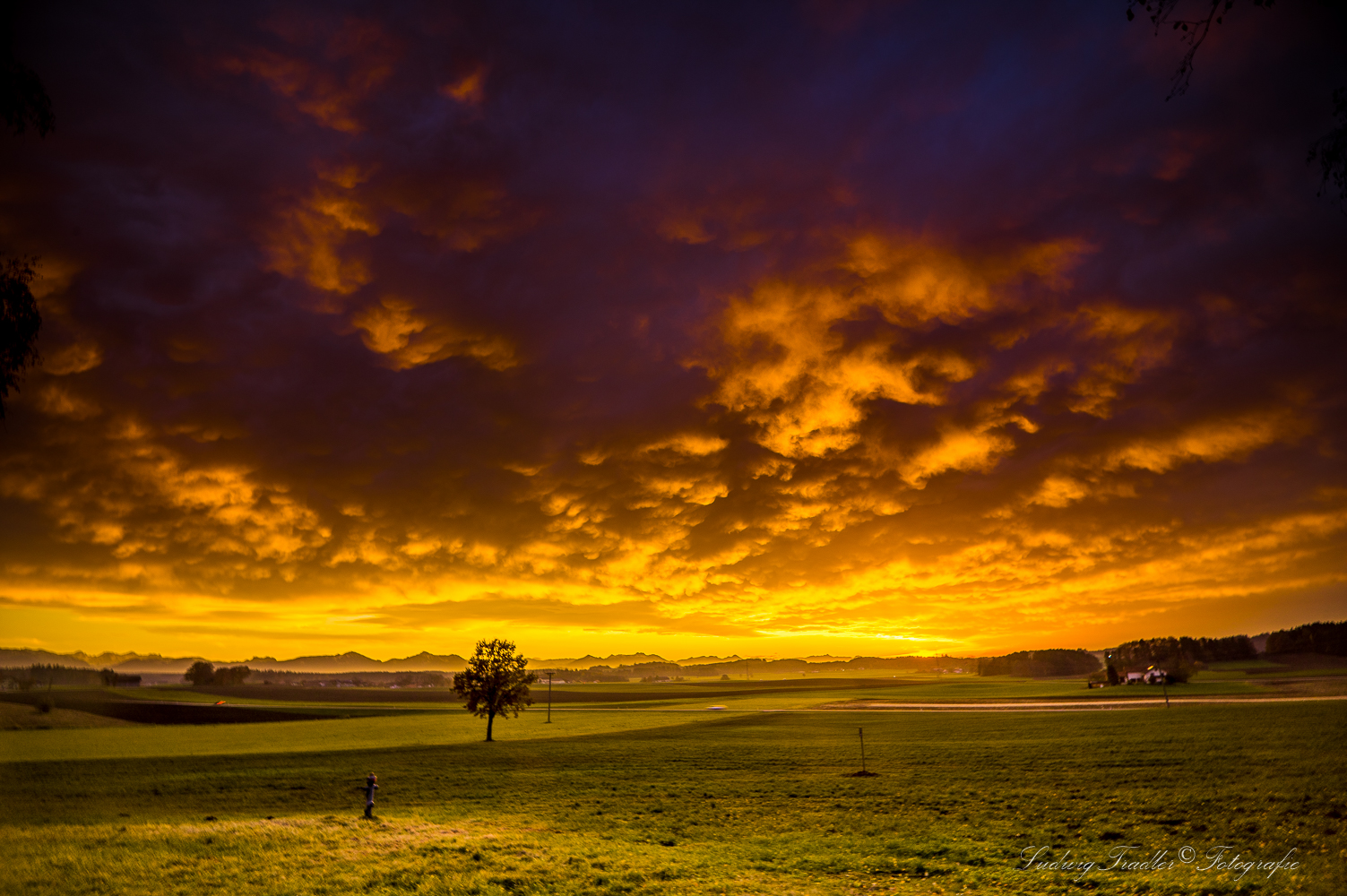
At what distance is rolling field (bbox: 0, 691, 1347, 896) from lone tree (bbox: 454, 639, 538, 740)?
1281 centimetres

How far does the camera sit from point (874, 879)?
18.7 metres

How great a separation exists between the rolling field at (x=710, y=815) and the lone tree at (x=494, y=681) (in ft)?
42.0

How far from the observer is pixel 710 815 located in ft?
95.8

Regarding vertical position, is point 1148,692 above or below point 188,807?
below

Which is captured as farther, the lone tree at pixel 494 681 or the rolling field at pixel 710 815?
the lone tree at pixel 494 681

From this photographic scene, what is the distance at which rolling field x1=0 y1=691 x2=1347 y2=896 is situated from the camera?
1795cm

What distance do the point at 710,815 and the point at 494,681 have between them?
50013 millimetres

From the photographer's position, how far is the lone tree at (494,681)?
72500 millimetres

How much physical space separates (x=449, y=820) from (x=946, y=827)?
20515mm

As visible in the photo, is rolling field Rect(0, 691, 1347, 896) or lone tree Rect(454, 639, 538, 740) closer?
rolling field Rect(0, 691, 1347, 896)

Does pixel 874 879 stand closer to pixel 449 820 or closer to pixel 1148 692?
pixel 449 820

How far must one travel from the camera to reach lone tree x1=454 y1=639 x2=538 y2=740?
72500 millimetres

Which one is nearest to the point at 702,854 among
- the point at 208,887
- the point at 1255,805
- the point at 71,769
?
the point at 208,887

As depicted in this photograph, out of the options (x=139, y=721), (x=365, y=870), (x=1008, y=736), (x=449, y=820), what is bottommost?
(x=139, y=721)
